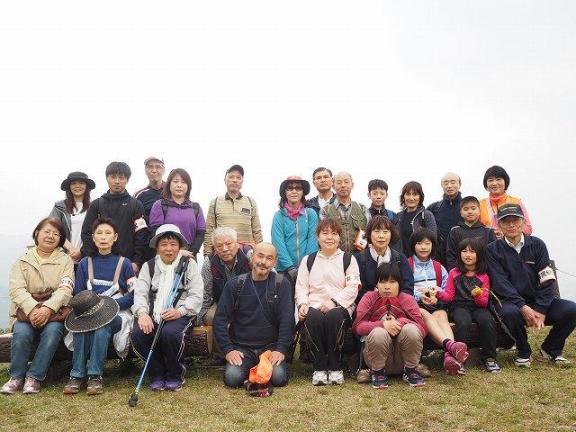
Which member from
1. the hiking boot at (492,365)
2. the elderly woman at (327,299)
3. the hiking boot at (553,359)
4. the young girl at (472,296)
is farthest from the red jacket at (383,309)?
the hiking boot at (553,359)

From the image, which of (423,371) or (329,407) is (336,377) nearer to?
(329,407)

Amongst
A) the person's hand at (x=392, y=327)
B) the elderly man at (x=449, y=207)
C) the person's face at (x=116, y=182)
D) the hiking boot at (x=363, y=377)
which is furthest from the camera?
the elderly man at (x=449, y=207)

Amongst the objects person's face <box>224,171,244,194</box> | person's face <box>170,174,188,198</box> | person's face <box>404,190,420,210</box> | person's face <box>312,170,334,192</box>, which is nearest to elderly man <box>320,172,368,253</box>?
person's face <box>312,170,334,192</box>

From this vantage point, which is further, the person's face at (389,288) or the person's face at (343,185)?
the person's face at (343,185)

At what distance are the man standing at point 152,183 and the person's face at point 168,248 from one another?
2.41m

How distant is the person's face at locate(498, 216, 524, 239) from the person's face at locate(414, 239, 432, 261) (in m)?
1.28

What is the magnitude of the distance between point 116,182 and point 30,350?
3.07 meters

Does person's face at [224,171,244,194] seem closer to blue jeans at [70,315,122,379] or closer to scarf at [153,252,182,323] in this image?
scarf at [153,252,182,323]

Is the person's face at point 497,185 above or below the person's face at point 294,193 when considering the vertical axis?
above

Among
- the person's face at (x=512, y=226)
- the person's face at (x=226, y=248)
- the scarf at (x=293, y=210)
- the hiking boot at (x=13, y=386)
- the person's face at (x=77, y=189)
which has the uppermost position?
the person's face at (x=77, y=189)

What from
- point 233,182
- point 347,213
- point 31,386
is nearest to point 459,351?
point 347,213

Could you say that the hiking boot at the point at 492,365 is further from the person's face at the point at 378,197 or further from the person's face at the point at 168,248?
the person's face at the point at 168,248

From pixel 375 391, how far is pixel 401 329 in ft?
2.99

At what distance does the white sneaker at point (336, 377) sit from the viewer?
6453 mm
